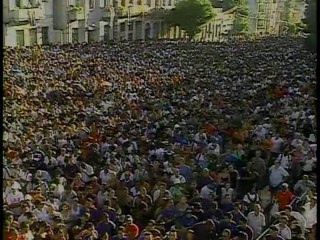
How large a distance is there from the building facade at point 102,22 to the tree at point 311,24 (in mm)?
319

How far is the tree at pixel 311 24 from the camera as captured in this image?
2217mm

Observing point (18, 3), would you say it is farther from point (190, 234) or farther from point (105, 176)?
point (190, 234)

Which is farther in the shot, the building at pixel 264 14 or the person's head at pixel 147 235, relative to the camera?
the building at pixel 264 14

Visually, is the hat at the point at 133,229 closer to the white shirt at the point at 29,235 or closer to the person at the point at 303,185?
the white shirt at the point at 29,235

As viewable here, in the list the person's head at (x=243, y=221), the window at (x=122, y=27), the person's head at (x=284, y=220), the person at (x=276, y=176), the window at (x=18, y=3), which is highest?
the window at (x=18, y=3)

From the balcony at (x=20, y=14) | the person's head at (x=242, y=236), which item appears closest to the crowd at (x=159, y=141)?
the person's head at (x=242, y=236)

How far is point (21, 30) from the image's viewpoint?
2.43 metres

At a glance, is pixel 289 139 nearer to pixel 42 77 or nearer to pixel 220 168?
pixel 220 168

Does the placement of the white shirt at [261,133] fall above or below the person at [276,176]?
above

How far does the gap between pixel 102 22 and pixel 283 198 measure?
91 cm

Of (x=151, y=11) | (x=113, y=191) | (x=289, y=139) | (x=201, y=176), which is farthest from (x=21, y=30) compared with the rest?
(x=289, y=139)

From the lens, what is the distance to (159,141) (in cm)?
262

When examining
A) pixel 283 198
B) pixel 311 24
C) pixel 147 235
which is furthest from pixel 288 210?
pixel 311 24

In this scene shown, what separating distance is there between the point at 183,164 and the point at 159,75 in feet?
1.25
